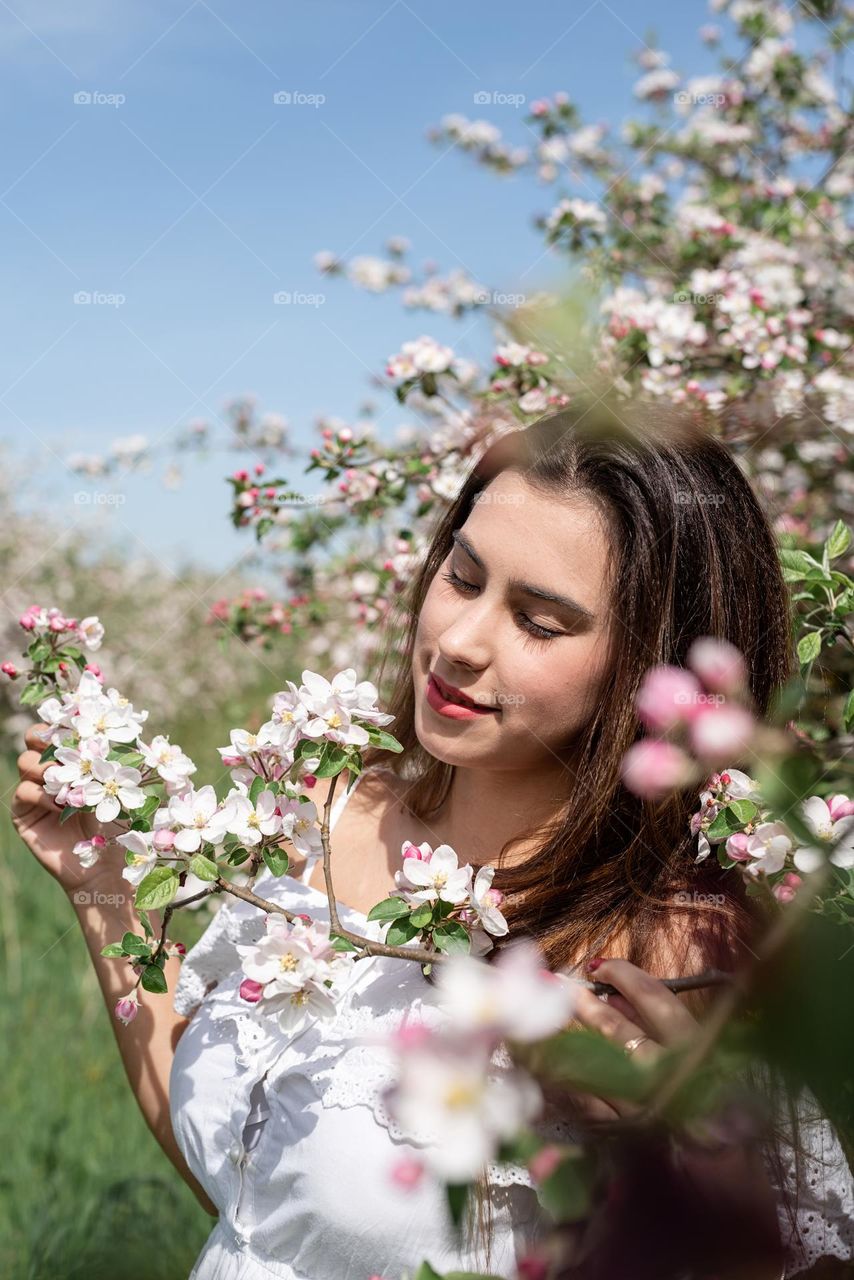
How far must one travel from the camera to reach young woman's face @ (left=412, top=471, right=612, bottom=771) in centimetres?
122

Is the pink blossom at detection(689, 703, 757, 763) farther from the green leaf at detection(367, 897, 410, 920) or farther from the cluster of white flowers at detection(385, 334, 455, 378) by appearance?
the cluster of white flowers at detection(385, 334, 455, 378)

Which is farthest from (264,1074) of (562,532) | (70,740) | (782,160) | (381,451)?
(782,160)

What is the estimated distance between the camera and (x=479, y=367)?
2279 millimetres

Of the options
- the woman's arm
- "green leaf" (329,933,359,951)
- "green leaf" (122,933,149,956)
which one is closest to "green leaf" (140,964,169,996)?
"green leaf" (122,933,149,956)

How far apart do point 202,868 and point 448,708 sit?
334mm

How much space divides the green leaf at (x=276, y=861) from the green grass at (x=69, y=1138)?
1388 millimetres

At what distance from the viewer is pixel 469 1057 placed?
1.17 ft

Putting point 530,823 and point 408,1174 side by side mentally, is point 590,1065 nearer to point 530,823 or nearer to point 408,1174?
point 408,1174

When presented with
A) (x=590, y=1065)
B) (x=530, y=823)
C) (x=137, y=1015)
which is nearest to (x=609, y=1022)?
(x=590, y=1065)

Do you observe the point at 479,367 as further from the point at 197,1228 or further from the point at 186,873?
the point at 197,1228

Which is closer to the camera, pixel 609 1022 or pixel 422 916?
pixel 609 1022

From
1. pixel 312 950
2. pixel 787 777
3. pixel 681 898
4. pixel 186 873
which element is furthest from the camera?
pixel 681 898

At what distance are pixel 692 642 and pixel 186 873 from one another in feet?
2.12

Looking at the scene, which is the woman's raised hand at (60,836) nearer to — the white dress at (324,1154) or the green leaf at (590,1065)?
the white dress at (324,1154)
